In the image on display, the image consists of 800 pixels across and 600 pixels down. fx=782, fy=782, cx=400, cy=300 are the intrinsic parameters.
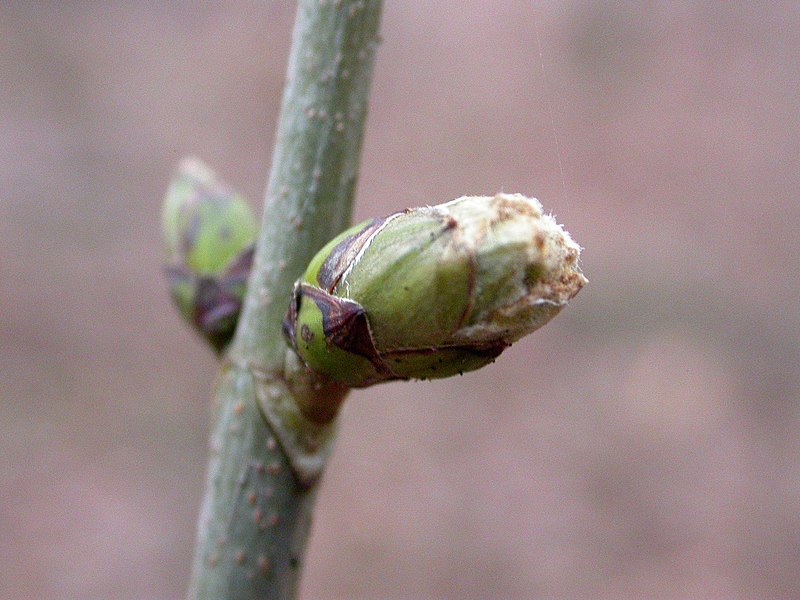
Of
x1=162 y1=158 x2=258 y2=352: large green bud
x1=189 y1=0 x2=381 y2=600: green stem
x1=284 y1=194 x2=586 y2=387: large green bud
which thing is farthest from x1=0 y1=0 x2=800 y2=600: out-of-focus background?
x1=284 y1=194 x2=586 y2=387: large green bud

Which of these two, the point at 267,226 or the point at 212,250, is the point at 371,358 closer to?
the point at 267,226

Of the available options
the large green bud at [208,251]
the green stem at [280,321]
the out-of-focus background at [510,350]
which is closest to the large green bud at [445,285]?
the green stem at [280,321]

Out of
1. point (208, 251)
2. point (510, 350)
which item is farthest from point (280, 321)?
point (510, 350)

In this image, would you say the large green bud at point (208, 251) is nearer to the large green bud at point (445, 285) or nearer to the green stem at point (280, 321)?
the green stem at point (280, 321)

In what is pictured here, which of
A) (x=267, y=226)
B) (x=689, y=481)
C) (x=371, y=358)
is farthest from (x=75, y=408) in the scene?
(x=371, y=358)

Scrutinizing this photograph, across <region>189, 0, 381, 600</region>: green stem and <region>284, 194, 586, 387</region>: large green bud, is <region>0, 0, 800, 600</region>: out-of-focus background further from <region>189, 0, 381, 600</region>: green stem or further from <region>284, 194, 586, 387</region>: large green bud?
<region>284, 194, 586, 387</region>: large green bud
